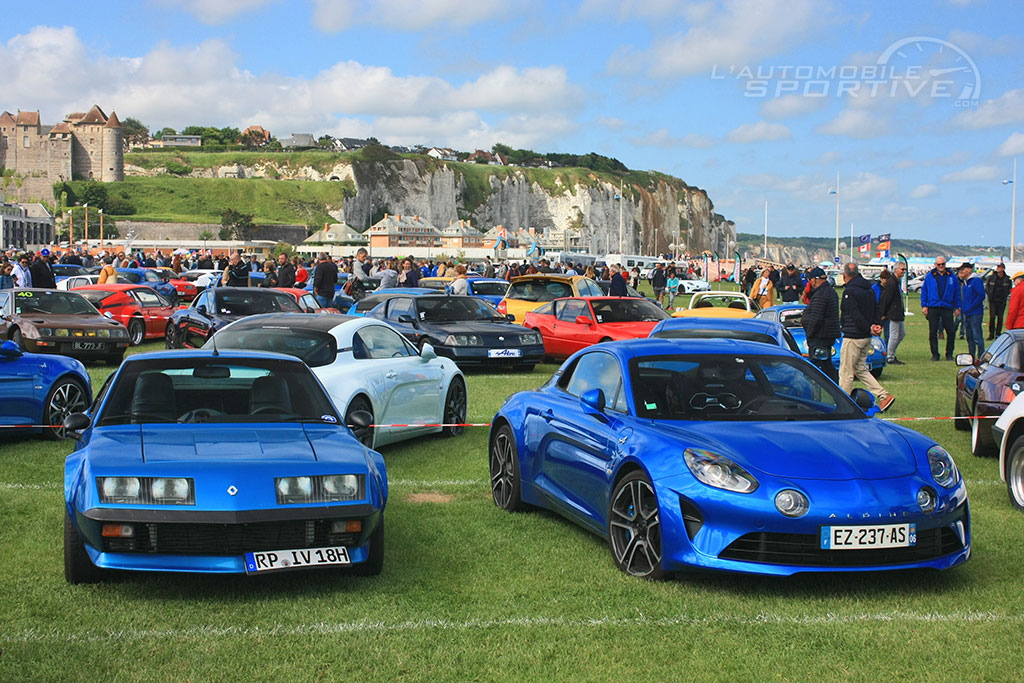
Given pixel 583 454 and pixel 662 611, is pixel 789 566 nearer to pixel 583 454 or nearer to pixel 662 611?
pixel 662 611

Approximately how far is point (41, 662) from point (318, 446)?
2027 millimetres

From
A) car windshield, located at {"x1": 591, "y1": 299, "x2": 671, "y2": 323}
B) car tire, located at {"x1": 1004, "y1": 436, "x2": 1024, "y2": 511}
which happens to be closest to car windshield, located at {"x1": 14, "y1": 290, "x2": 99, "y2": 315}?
car windshield, located at {"x1": 591, "y1": 299, "x2": 671, "y2": 323}

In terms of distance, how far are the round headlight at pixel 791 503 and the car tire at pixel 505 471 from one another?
2.56 m

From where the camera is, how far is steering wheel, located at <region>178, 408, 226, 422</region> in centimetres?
683

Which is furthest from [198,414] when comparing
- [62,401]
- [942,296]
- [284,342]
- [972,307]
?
[942,296]

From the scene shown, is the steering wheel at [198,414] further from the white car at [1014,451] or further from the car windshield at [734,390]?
the white car at [1014,451]

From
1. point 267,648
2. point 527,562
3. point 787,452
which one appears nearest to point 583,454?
point 527,562

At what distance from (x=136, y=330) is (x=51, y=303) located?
3.65 m

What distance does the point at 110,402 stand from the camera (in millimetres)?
6781

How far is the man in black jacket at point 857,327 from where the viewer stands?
1455 cm

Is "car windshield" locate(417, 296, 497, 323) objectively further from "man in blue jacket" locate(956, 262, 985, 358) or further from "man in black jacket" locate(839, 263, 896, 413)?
"man in blue jacket" locate(956, 262, 985, 358)

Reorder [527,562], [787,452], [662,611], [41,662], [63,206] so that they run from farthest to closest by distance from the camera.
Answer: [63,206] → [527,562] → [787,452] → [662,611] → [41,662]

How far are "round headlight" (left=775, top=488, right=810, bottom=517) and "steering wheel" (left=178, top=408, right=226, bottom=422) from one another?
11.0 ft

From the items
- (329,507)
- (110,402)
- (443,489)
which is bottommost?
(443,489)
